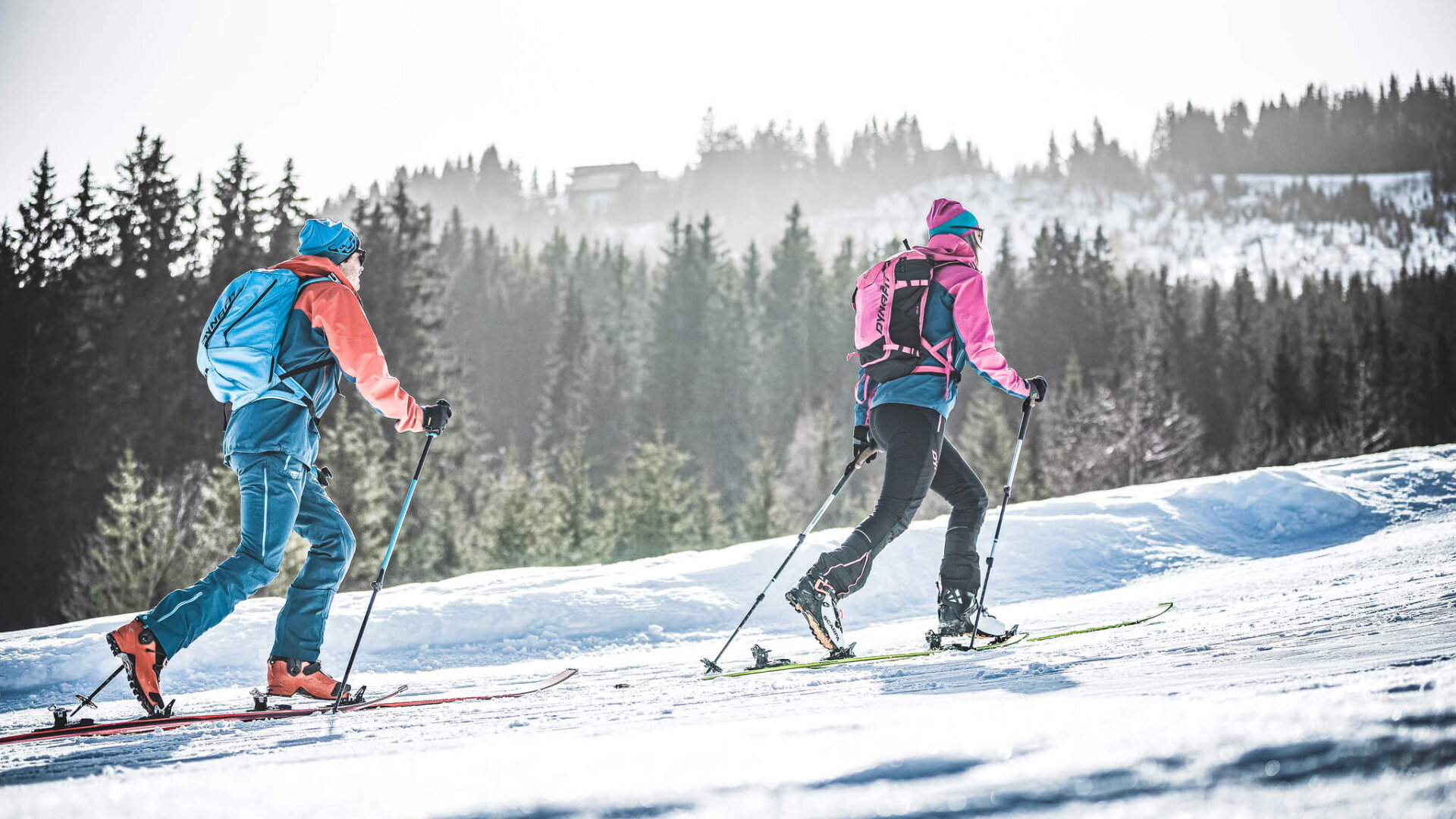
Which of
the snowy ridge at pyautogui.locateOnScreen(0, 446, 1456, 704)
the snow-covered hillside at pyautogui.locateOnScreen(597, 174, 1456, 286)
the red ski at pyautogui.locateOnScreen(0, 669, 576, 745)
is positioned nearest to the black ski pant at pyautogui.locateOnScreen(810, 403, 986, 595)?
the snowy ridge at pyautogui.locateOnScreen(0, 446, 1456, 704)

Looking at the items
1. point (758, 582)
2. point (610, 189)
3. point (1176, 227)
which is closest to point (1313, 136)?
point (1176, 227)

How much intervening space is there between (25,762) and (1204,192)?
219 metres

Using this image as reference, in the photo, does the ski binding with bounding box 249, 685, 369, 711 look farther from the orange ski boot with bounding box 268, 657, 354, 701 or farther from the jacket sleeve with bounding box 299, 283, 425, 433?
the jacket sleeve with bounding box 299, 283, 425, 433

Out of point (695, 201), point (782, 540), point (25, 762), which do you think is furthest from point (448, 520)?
point (695, 201)

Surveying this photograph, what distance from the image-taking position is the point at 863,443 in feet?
16.7

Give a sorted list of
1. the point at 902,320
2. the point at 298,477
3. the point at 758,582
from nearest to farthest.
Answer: the point at 298,477 < the point at 902,320 < the point at 758,582

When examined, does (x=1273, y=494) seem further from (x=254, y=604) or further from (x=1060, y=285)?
(x=1060, y=285)

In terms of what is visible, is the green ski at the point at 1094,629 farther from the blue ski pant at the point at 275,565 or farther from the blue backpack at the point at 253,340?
the blue backpack at the point at 253,340

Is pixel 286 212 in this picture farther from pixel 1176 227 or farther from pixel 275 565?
pixel 1176 227

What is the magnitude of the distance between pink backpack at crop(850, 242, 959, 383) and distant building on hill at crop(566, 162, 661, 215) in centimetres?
18467

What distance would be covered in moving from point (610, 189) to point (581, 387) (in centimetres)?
12725

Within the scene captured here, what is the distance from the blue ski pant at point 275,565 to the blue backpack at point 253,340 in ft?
0.89

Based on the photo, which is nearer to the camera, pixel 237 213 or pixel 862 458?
pixel 862 458

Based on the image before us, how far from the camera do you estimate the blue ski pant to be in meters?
3.65
